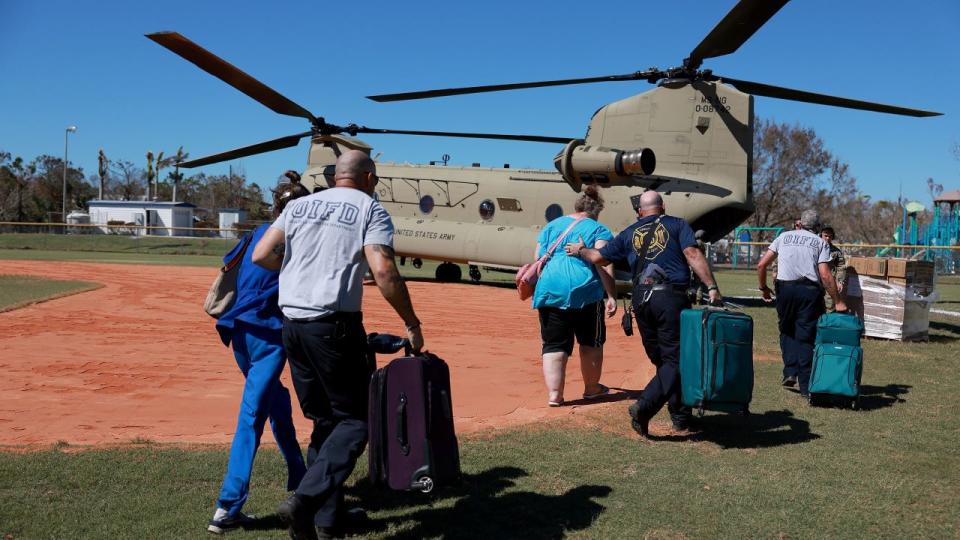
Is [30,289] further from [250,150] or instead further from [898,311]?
[898,311]

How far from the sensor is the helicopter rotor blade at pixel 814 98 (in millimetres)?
11445

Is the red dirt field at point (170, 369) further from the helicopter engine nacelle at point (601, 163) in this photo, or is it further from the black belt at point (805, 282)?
the helicopter engine nacelle at point (601, 163)

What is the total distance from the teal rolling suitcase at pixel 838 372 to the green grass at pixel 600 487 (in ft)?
1.52

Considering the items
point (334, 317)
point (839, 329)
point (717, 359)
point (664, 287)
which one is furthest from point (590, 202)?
point (334, 317)

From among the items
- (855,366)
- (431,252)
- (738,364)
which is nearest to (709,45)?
(855,366)

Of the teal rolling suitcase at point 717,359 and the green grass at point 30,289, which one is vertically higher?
the teal rolling suitcase at point 717,359

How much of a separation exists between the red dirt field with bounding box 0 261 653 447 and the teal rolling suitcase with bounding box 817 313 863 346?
1.86 m

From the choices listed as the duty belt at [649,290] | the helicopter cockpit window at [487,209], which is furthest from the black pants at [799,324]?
the helicopter cockpit window at [487,209]

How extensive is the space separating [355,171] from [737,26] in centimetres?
797

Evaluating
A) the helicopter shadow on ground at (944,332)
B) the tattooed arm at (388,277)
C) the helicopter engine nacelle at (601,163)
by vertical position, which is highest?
the helicopter engine nacelle at (601,163)

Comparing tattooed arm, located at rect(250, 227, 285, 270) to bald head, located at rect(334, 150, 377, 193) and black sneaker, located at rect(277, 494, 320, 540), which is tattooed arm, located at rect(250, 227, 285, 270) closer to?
bald head, located at rect(334, 150, 377, 193)

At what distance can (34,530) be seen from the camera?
3818 mm

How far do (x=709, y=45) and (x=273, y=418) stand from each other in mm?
9359

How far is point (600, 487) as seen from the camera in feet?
15.0
